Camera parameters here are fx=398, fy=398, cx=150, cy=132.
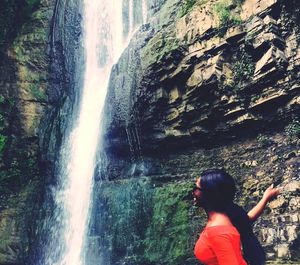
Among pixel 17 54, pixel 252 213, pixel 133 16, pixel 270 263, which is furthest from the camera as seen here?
pixel 17 54

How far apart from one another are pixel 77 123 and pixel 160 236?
16.8 feet

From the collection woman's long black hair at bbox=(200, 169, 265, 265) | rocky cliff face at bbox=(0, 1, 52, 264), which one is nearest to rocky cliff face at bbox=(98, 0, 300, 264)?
rocky cliff face at bbox=(0, 1, 52, 264)

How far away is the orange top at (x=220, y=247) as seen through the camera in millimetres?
1828

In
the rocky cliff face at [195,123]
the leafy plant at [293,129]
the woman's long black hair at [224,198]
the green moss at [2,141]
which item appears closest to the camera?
the woman's long black hair at [224,198]

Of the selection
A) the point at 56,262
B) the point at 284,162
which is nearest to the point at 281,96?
the point at 284,162

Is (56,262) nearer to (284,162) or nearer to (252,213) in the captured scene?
(284,162)

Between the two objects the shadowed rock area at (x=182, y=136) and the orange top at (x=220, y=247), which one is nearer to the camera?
the orange top at (x=220, y=247)

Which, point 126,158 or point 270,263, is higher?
point 126,158

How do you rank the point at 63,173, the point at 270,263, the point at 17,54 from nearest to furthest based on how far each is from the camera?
the point at 270,263 < the point at 63,173 < the point at 17,54

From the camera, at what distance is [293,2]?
8.51 m

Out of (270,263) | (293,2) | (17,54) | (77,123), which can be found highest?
(17,54)

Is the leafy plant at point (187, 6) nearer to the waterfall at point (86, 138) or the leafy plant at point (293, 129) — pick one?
the waterfall at point (86, 138)

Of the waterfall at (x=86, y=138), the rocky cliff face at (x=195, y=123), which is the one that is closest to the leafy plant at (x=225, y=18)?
the rocky cliff face at (x=195, y=123)

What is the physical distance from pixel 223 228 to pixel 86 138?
10.3m
